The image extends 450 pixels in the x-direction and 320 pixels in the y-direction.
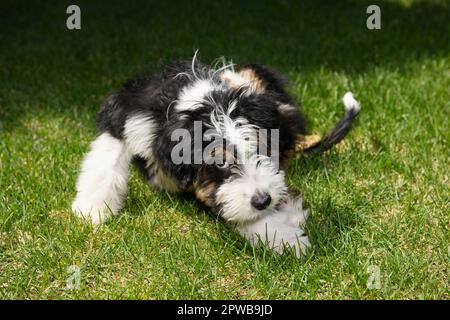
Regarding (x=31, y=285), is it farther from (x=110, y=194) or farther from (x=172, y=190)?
(x=172, y=190)

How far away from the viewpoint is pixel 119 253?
411cm

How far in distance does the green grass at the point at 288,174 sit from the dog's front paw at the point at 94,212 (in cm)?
9

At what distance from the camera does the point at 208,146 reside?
12.7 feet

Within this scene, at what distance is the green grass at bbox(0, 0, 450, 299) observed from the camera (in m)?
3.87

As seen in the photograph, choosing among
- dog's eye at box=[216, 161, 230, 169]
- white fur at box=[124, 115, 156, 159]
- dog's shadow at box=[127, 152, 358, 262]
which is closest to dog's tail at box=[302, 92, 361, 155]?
dog's shadow at box=[127, 152, 358, 262]

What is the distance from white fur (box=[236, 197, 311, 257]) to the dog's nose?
145 millimetres

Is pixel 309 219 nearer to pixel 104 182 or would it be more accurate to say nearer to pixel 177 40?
pixel 104 182

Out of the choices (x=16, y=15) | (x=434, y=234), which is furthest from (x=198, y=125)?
(x=16, y=15)

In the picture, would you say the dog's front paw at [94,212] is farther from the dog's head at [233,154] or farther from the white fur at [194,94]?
the white fur at [194,94]

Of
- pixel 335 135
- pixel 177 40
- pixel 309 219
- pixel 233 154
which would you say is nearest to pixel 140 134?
pixel 233 154

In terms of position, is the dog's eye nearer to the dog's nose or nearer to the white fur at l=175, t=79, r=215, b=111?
the dog's nose

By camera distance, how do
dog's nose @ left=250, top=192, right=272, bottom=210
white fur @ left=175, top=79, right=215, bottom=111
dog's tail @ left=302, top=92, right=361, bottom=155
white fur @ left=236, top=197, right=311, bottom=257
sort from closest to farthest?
1. dog's nose @ left=250, top=192, right=272, bottom=210
2. white fur @ left=236, top=197, right=311, bottom=257
3. white fur @ left=175, top=79, right=215, bottom=111
4. dog's tail @ left=302, top=92, right=361, bottom=155

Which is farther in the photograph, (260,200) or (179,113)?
(179,113)

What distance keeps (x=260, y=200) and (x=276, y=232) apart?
1.13 feet
